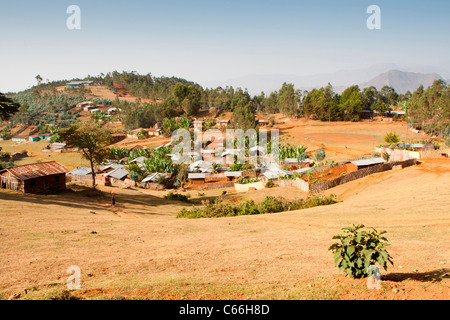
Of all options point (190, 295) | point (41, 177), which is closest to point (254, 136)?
point (41, 177)

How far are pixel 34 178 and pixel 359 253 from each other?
2886 cm

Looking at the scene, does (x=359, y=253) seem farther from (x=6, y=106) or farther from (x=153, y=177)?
(x=153, y=177)

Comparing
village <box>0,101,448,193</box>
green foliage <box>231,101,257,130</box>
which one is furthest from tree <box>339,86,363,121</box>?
village <box>0,101,448,193</box>

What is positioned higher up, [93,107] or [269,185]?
[93,107]

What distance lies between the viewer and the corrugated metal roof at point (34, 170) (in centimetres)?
2868

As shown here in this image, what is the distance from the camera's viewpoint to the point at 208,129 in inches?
3703

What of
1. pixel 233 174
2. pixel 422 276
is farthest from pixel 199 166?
pixel 422 276

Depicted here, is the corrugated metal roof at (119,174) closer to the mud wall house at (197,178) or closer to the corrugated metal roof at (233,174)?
the mud wall house at (197,178)

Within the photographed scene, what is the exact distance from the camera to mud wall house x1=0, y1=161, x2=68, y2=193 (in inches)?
1127

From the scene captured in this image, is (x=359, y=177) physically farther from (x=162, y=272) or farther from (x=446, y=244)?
(x=162, y=272)

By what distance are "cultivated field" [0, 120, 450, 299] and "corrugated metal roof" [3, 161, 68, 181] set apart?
13.4 feet

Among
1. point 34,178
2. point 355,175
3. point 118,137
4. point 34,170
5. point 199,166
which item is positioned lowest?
point 199,166

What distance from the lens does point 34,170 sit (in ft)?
99.4

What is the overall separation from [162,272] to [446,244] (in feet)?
35.0
